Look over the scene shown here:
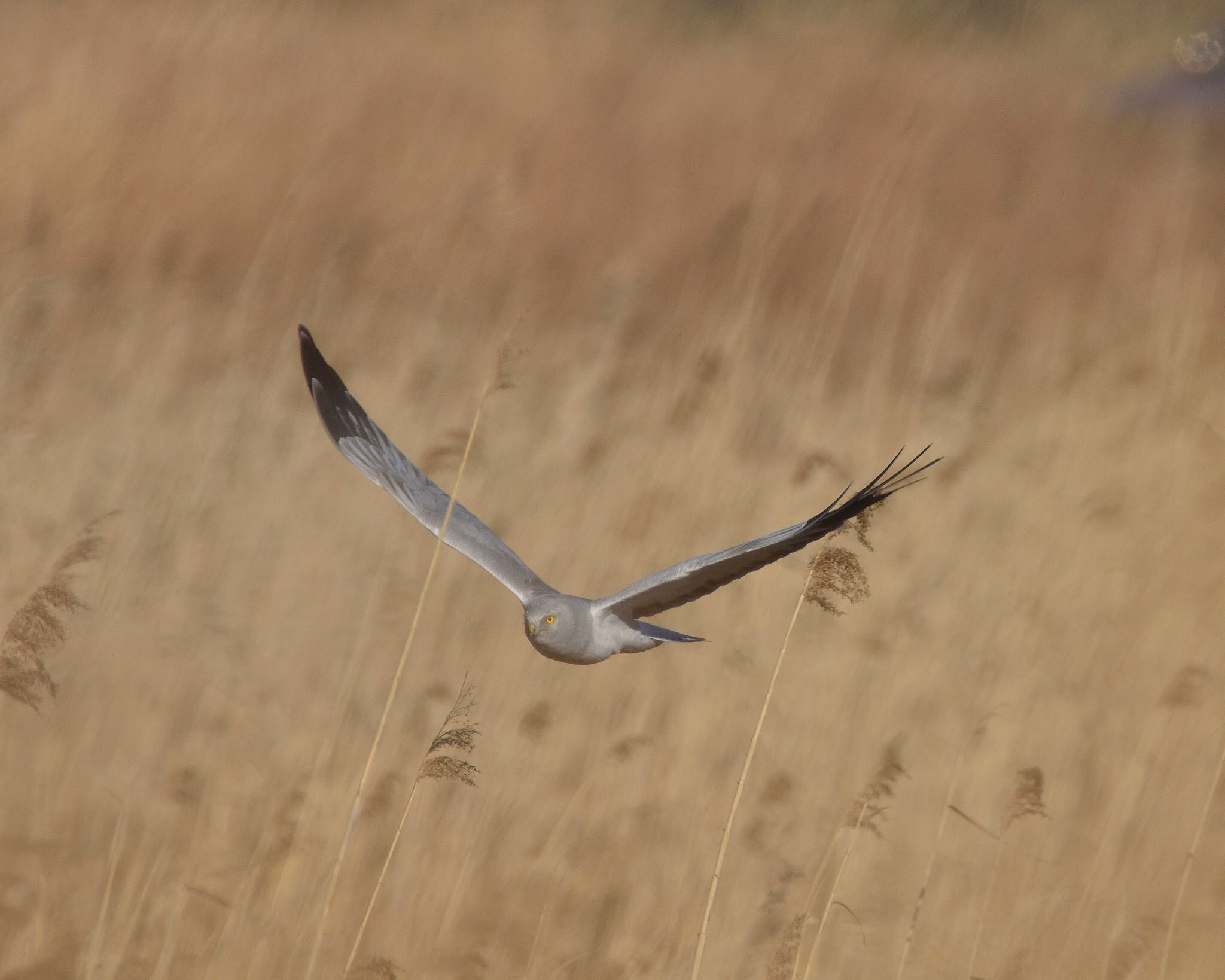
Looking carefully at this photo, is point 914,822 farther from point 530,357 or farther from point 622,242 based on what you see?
point 622,242

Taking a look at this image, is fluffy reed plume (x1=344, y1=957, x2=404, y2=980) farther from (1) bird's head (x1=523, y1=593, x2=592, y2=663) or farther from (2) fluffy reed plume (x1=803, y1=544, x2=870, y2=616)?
(2) fluffy reed plume (x1=803, y1=544, x2=870, y2=616)

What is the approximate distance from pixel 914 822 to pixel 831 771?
0.32m

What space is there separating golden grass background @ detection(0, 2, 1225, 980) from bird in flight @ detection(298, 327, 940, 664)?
261 mm

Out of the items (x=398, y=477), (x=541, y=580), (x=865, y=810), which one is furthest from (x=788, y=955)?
(x=398, y=477)

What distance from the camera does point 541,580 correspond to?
4285mm

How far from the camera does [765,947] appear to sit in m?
3.70

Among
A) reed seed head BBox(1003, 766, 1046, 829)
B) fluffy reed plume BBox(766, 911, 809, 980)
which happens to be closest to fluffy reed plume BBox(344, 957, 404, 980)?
fluffy reed plume BBox(766, 911, 809, 980)

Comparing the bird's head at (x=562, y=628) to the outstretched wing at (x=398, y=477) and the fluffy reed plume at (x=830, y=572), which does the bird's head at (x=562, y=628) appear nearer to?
the outstretched wing at (x=398, y=477)

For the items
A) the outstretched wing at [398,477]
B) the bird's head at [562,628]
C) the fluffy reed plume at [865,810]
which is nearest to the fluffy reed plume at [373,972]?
the fluffy reed plume at [865,810]

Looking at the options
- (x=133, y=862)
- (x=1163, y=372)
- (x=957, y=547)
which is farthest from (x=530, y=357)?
(x=133, y=862)

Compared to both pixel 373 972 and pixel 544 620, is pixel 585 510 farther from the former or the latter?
Answer: pixel 373 972

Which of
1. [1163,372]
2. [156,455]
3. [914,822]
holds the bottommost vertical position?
[914,822]

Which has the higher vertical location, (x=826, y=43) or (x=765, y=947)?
(x=826, y=43)

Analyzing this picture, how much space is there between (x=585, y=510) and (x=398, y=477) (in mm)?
768
